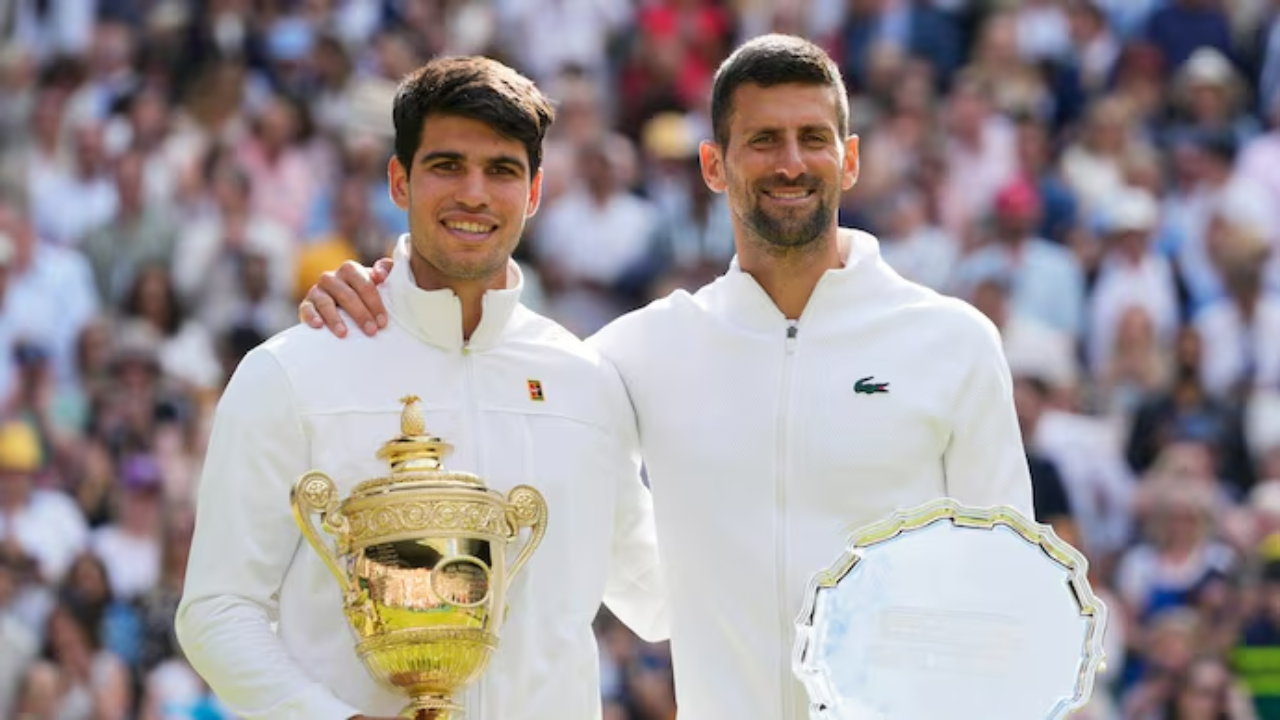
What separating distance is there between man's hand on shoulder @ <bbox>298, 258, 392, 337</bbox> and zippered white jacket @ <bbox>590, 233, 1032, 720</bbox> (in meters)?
0.60

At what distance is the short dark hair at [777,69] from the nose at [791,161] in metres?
0.13

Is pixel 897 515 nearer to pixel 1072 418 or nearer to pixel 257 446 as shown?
pixel 257 446

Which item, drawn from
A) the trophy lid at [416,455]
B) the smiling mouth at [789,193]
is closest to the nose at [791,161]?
the smiling mouth at [789,193]

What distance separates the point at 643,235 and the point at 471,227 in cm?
720

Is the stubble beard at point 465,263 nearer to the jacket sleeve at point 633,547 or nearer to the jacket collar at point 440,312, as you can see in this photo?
the jacket collar at point 440,312

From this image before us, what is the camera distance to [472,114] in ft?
18.9

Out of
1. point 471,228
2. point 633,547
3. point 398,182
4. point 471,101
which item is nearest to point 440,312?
→ point 471,228

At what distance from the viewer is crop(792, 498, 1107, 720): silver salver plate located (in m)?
5.48

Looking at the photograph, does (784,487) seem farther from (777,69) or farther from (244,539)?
(244,539)

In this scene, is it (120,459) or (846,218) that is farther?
(846,218)

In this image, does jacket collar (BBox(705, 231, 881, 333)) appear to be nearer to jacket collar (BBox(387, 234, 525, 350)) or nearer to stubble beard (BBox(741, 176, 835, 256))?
stubble beard (BBox(741, 176, 835, 256))

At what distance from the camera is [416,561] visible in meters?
5.44

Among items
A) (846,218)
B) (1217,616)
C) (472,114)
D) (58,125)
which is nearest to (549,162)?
(846,218)

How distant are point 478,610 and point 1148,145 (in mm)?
8674
